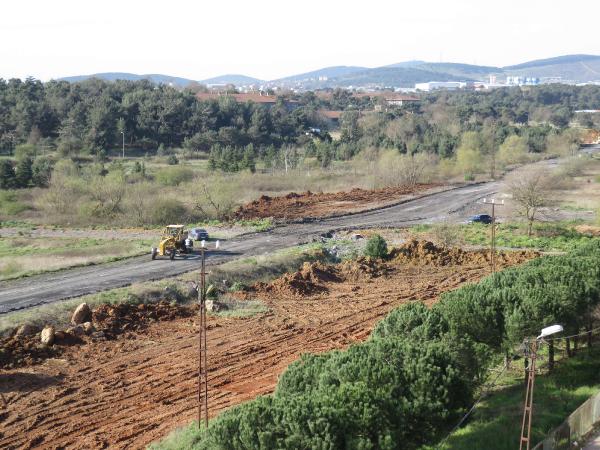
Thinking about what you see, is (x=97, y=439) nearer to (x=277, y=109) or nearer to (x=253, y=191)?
(x=253, y=191)

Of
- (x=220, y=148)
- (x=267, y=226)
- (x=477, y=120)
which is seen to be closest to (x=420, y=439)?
(x=267, y=226)

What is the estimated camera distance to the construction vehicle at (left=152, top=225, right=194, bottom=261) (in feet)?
121

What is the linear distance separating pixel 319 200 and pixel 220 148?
33919 mm

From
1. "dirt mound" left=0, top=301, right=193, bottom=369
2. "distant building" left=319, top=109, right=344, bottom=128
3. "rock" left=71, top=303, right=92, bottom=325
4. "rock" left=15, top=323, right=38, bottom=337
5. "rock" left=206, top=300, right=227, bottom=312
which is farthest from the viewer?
"distant building" left=319, top=109, right=344, bottom=128

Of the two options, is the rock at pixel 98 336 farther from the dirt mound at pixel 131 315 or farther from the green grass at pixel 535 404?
the green grass at pixel 535 404

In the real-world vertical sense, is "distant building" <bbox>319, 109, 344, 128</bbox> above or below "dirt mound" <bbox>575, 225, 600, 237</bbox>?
above

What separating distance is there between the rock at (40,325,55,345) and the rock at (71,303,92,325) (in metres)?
2.04

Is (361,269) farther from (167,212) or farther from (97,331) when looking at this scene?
(167,212)

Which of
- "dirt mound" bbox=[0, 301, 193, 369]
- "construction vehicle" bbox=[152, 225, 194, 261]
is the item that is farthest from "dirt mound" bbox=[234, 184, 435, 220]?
"dirt mound" bbox=[0, 301, 193, 369]

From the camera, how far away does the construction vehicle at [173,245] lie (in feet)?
121

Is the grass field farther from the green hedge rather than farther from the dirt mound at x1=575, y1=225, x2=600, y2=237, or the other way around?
the dirt mound at x1=575, y1=225, x2=600, y2=237

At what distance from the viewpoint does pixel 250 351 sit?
24297 millimetres

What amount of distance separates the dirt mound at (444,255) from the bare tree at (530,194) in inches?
253

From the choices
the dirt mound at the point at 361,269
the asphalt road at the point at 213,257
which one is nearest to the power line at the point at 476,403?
the dirt mound at the point at 361,269
